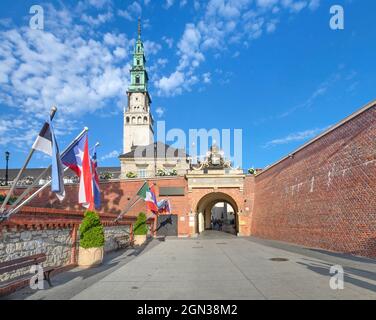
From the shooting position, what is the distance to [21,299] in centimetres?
782

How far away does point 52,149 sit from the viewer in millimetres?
8859

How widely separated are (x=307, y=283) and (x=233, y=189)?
27.8 metres

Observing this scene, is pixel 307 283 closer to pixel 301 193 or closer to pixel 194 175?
pixel 301 193

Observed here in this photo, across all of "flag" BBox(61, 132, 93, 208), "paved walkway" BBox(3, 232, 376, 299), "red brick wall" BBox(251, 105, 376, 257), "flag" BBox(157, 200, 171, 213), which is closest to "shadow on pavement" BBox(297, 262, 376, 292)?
"paved walkway" BBox(3, 232, 376, 299)

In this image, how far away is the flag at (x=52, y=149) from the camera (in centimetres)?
859

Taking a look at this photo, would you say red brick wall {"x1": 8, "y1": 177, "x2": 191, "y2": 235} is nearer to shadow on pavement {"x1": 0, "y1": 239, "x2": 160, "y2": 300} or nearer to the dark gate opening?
the dark gate opening

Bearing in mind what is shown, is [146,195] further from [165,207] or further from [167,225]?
[167,225]

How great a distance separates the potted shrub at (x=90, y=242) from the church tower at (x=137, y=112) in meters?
74.3

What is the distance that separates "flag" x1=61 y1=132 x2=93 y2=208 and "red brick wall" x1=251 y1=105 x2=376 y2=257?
11411mm

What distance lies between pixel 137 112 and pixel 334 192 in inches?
2969

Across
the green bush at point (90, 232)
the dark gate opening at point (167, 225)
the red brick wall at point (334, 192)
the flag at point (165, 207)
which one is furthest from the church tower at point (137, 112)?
the green bush at point (90, 232)

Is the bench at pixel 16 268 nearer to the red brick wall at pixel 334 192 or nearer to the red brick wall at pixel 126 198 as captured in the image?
the red brick wall at pixel 334 192

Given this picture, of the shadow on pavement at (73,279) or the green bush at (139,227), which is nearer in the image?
the shadow on pavement at (73,279)
